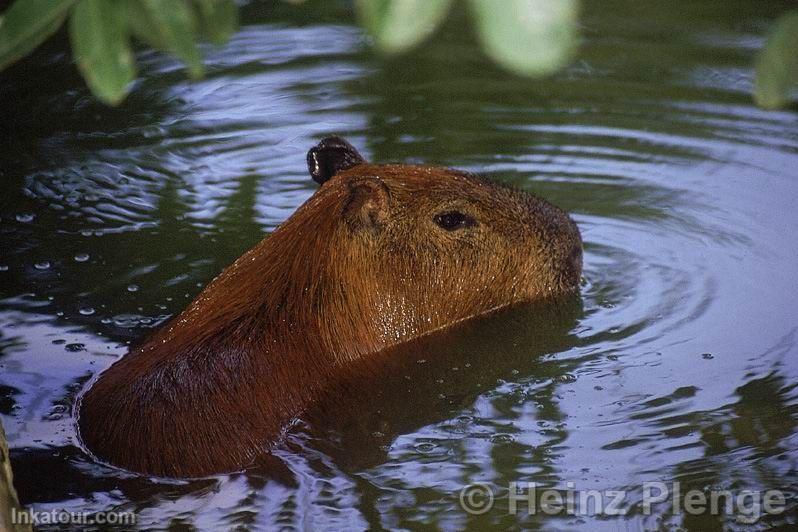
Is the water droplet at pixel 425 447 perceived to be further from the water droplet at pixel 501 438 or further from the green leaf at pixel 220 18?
the green leaf at pixel 220 18

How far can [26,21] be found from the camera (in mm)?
1438

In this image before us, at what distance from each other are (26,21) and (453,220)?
8.88 ft

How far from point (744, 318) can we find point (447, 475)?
5.06 ft

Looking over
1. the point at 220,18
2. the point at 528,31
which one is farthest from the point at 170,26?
the point at 528,31

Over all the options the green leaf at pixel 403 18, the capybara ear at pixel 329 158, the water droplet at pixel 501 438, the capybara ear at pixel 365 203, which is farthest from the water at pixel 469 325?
the green leaf at pixel 403 18

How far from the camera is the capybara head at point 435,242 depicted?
3.75 meters

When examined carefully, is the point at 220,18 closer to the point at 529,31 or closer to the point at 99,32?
the point at 99,32

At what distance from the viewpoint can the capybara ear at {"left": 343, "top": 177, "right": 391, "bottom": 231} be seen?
3707mm

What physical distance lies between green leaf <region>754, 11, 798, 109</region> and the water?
1.70 meters

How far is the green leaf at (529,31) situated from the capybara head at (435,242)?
98.3 inches

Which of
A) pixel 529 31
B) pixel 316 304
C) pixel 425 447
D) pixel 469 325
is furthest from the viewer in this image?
pixel 469 325

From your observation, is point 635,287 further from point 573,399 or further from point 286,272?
point 286,272

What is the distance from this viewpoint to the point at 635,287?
449cm

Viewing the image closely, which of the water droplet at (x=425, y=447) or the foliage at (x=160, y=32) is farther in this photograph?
the water droplet at (x=425, y=447)
